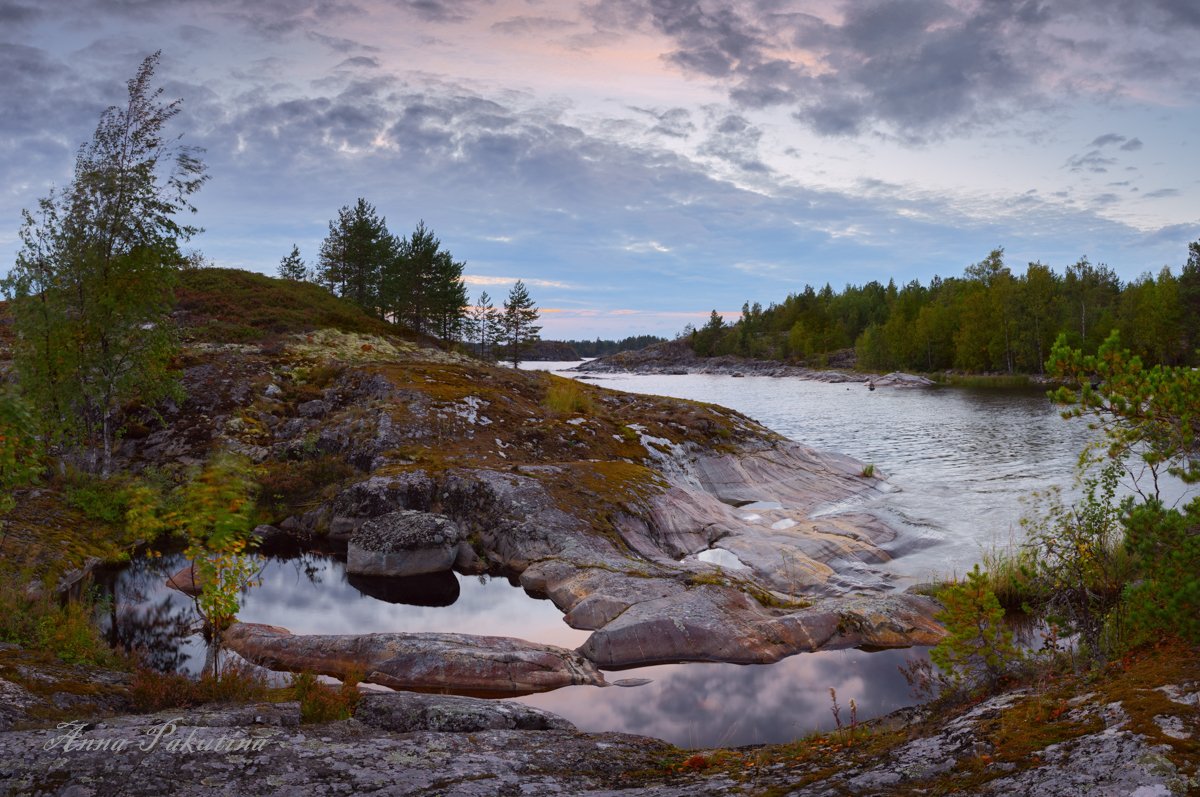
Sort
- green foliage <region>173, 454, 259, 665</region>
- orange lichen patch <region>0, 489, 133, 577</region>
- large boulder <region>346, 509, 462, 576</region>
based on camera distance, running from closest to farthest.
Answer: green foliage <region>173, 454, 259, 665</region>
orange lichen patch <region>0, 489, 133, 577</region>
large boulder <region>346, 509, 462, 576</region>

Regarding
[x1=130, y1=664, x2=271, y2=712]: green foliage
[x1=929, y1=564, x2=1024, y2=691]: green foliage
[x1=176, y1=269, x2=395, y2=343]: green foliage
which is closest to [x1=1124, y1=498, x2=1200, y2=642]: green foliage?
[x1=929, y1=564, x2=1024, y2=691]: green foliage

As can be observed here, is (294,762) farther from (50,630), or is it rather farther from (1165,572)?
(1165,572)

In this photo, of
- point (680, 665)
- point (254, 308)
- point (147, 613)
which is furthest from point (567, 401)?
point (254, 308)

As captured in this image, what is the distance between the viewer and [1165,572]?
24.6ft

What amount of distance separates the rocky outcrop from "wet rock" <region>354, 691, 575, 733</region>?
102 inches

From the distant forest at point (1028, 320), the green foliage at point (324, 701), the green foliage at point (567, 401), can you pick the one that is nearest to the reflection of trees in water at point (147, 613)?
the green foliage at point (324, 701)

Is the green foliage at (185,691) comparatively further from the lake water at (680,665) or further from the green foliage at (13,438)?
the lake water at (680,665)

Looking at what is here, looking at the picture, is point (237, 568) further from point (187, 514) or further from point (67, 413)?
point (67, 413)

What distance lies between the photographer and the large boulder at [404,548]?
751 inches

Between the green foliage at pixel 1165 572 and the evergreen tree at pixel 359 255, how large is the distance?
67.0 meters

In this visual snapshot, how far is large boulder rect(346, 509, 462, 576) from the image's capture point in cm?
1908

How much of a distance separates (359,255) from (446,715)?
66.0 meters

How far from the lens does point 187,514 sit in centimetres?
1064

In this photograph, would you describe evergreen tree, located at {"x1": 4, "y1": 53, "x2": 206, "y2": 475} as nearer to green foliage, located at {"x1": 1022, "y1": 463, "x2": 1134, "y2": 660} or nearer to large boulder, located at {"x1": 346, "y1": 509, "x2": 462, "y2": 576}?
large boulder, located at {"x1": 346, "y1": 509, "x2": 462, "y2": 576}
